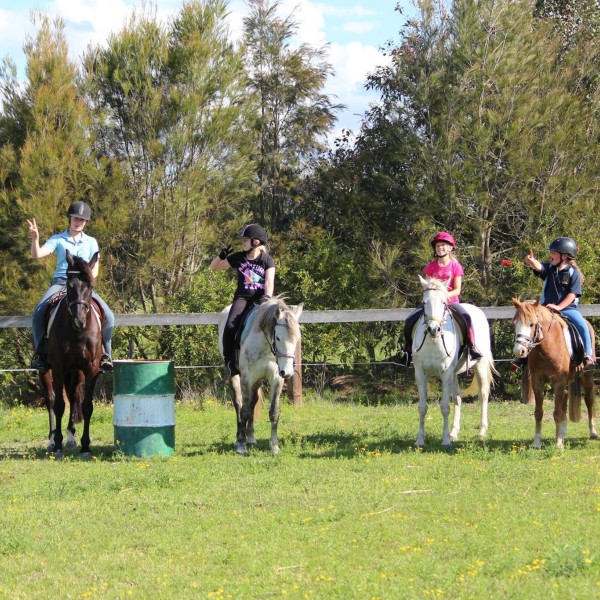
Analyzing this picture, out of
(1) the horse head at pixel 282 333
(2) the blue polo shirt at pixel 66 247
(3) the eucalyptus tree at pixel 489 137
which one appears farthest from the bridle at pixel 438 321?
(3) the eucalyptus tree at pixel 489 137

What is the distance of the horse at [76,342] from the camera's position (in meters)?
10.5

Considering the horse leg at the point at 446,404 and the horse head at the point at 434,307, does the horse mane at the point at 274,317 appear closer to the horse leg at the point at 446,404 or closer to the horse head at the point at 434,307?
the horse head at the point at 434,307

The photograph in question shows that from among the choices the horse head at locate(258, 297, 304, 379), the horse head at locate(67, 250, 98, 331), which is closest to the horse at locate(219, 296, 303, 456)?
the horse head at locate(258, 297, 304, 379)

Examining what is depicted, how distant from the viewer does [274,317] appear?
10.1 m

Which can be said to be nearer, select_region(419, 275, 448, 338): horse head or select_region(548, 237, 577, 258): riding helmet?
select_region(419, 275, 448, 338): horse head

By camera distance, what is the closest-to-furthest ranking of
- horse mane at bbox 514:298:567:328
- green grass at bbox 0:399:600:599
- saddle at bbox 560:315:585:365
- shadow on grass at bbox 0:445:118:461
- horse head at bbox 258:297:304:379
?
green grass at bbox 0:399:600:599 < horse head at bbox 258:297:304:379 < horse mane at bbox 514:298:567:328 < saddle at bbox 560:315:585:365 < shadow on grass at bbox 0:445:118:461

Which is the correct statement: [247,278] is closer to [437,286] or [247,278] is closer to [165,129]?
[437,286]

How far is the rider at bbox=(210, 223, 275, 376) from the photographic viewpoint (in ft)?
35.5

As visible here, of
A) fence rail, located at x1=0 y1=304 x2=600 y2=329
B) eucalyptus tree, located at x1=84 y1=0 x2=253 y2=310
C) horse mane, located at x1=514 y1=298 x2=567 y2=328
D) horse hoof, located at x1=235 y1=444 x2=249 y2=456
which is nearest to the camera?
horse mane, located at x1=514 y1=298 x2=567 y2=328

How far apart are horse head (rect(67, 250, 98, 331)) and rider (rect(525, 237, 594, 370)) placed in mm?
5022

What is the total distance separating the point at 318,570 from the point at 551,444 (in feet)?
18.1

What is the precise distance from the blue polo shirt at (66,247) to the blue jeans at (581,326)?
562 centimetres

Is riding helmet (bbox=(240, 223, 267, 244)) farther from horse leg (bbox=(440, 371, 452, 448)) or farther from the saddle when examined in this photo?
the saddle

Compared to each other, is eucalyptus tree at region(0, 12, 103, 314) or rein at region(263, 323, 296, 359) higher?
eucalyptus tree at region(0, 12, 103, 314)
